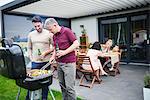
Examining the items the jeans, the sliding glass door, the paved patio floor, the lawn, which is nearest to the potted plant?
the paved patio floor

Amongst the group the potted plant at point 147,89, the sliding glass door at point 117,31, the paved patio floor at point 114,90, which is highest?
the sliding glass door at point 117,31

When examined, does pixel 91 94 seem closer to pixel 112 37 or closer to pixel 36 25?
pixel 36 25

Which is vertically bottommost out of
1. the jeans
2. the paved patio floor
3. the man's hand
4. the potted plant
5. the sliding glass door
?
the paved patio floor

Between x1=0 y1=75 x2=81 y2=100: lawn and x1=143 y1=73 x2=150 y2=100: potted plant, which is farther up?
x1=143 y1=73 x2=150 y2=100: potted plant

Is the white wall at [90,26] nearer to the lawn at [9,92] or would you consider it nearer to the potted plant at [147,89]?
the lawn at [9,92]

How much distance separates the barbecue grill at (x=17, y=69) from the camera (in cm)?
224

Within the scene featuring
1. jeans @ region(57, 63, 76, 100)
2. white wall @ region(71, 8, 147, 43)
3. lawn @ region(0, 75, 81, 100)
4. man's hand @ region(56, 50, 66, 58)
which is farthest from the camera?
white wall @ region(71, 8, 147, 43)

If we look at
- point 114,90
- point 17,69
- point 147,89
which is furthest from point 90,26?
point 17,69

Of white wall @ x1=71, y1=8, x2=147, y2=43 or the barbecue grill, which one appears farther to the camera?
white wall @ x1=71, y1=8, x2=147, y2=43

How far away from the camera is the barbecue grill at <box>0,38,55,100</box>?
224 cm

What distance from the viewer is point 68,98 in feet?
10.1

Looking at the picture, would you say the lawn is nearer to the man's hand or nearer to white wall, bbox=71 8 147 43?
the man's hand

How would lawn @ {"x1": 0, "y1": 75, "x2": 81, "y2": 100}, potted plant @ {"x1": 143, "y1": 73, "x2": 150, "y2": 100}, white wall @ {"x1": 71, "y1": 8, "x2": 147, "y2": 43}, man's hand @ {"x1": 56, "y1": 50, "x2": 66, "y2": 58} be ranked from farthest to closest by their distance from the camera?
white wall @ {"x1": 71, "y1": 8, "x2": 147, "y2": 43}, lawn @ {"x1": 0, "y1": 75, "x2": 81, "y2": 100}, potted plant @ {"x1": 143, "y1": 73, "x2": 150, "y2": 100}, man's hand @ {"x1": 56, "y1": 50, "x2": 66, "y2": 58}

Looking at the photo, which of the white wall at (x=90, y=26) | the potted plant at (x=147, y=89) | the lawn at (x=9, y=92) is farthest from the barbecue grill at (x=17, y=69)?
the white wall at (x=90, y=26)
